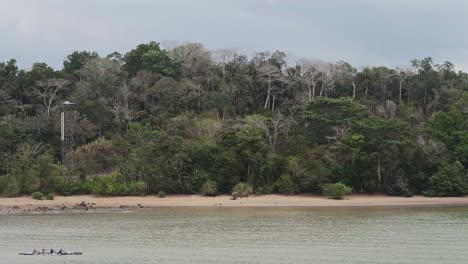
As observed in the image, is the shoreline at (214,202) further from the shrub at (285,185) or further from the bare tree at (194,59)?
the bare tree at (194,59)

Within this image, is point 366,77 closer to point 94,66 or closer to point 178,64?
point 178,64

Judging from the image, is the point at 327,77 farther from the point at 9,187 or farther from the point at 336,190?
the point at 9,187

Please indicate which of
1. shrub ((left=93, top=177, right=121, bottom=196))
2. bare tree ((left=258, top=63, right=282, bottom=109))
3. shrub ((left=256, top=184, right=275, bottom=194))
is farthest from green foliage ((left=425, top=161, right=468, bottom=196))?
shrub ((left=93, top=177, right=121, bottom=196))

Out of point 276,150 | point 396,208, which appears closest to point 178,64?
point 276,150

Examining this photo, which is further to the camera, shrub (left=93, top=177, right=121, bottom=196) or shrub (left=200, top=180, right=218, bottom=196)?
shrub (left=93, top=177, right=121, bottom=196)

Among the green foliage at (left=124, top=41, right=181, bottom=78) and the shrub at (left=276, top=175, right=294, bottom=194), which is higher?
the green foliage at (left=124, top=41, right=181, bottom=78)

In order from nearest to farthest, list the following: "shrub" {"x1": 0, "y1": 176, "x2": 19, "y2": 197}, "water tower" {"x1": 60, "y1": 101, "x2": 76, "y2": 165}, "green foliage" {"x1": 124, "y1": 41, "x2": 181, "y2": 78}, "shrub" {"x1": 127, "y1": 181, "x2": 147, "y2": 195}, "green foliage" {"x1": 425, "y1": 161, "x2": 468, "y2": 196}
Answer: "green foliage" {"x1": 425, "y1": 161, "x2": 468, "y2": 196}
"shrub" {"x1": 0, "y1": 176, "x2": 19, "y2": 197}
"shrub" {"x1": 127, "y1": 181, "x2": 147, "y2": 195}
"water tower" {"x1": 60, "y1": 101, "x2": 76, "y2": 165}
"green foliage" {"x1": 124, "y1": 41, "x2": 181, "y2": 78}

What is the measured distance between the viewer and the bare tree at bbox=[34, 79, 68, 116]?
75.4 metres

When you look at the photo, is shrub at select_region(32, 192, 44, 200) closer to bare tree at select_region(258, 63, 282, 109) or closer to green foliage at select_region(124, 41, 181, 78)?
green foliage at select_region(124, 41, 181, 78)

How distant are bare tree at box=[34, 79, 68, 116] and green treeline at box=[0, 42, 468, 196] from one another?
20 centimetres

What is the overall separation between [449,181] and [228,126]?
23181 mm

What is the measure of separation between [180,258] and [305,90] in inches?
2156

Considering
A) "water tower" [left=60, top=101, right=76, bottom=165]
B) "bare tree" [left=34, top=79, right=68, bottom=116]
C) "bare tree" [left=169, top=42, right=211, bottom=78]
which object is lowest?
"water tower" [left=60, top=101, right=76, bottom=165]

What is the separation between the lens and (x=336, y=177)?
58.2 m
